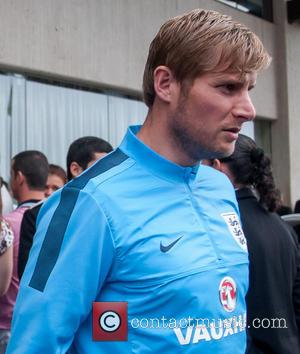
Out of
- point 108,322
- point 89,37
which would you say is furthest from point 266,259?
point 89,37

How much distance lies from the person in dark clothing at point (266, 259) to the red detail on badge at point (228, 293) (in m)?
1.04

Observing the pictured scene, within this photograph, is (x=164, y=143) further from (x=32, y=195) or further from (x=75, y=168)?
(x=32, y=195)

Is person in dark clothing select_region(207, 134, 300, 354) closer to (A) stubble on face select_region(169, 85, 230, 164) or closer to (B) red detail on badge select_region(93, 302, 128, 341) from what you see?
(A) stubble on face select_region(169, 85, 230, 164)

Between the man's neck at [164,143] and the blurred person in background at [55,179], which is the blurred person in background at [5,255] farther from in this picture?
the man's neck at [164,143]

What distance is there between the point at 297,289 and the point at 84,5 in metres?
5.57

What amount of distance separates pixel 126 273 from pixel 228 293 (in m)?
0.30

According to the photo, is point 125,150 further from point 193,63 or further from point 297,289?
point 297,289

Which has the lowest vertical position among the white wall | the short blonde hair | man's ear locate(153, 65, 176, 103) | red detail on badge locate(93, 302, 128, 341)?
red detail on badge locate(93, 302, 128, 341)

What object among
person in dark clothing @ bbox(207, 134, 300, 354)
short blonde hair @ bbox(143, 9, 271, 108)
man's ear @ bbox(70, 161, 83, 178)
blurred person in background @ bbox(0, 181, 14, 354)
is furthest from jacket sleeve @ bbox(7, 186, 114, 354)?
man's ear @ bbox(70, 161, 83, 178)

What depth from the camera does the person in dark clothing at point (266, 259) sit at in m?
2.86

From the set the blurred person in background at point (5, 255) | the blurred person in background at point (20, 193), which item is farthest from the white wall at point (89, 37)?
the blurred person in background at point (5, 255)

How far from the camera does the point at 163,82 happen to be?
1.87m

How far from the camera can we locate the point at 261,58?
72.3 inches

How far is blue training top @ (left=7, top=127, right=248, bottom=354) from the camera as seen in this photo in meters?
1.67
